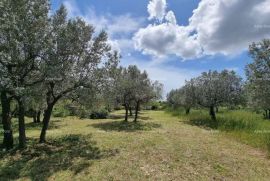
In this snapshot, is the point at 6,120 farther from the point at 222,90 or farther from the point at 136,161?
the point at 222,90

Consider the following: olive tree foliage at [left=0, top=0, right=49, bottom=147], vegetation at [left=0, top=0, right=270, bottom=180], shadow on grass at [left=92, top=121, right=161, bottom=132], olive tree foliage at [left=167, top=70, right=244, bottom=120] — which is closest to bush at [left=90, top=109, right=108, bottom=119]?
shadow on grass at [left=92, top=121, right=161, bottom=132]

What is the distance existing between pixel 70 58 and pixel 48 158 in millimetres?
6727

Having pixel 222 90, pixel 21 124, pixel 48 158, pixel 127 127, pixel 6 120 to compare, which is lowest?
pixel 48 158

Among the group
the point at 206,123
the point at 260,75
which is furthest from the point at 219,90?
the point at 260,75

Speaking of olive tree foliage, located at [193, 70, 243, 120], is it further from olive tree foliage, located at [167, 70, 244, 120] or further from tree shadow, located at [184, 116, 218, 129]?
tree shadow, located at [184, 116, 218, 129]

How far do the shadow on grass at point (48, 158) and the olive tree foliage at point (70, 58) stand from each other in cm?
287

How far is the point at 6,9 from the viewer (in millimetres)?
13883

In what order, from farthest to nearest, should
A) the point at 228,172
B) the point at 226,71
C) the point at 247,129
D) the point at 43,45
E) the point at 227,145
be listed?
the point at 226,71 → the point at 247,129 → the point at 227,145 → the point at 43,45 → the point at 228,172

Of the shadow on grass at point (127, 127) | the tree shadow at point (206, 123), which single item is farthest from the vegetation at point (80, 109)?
the tree shadow at point (206, 123)

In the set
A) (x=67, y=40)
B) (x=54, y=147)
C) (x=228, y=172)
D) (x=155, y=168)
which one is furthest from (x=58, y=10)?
(x=228, y=172)

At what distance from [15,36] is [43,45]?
1541 mm

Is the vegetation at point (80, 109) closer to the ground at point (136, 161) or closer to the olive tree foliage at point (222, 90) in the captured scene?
the ground at point (136, 161)

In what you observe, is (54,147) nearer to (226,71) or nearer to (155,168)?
(155,168)

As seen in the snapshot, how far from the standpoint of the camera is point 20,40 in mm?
14695
